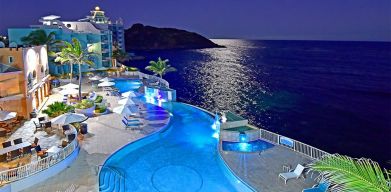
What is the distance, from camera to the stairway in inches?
556

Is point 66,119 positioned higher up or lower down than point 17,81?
lower down

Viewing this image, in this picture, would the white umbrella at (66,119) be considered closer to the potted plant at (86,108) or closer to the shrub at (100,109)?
the potted plant at (86,108)

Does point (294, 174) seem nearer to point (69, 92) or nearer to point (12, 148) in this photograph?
point (12, 148)

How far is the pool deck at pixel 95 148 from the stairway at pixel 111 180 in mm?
359

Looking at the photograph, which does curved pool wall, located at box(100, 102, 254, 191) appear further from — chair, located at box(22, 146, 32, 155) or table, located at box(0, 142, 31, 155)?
table, located at box(0, 142, 31, 155)

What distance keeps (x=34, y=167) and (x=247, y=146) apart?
1095 cm

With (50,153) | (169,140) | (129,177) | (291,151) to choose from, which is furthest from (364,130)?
(50,153)

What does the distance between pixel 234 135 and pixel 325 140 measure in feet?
68.1

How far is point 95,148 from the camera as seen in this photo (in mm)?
17703

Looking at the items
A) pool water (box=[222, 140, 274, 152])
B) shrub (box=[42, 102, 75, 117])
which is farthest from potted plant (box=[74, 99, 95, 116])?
pool water (box=[222, 140, 274, 152])

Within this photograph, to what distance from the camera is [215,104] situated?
54.1 meters

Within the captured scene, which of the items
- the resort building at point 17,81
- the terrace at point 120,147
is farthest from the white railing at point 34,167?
the resort building at point 17,81


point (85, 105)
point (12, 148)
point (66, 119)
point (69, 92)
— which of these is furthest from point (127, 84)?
point (12, 148)

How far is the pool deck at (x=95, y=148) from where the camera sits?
540 inches
